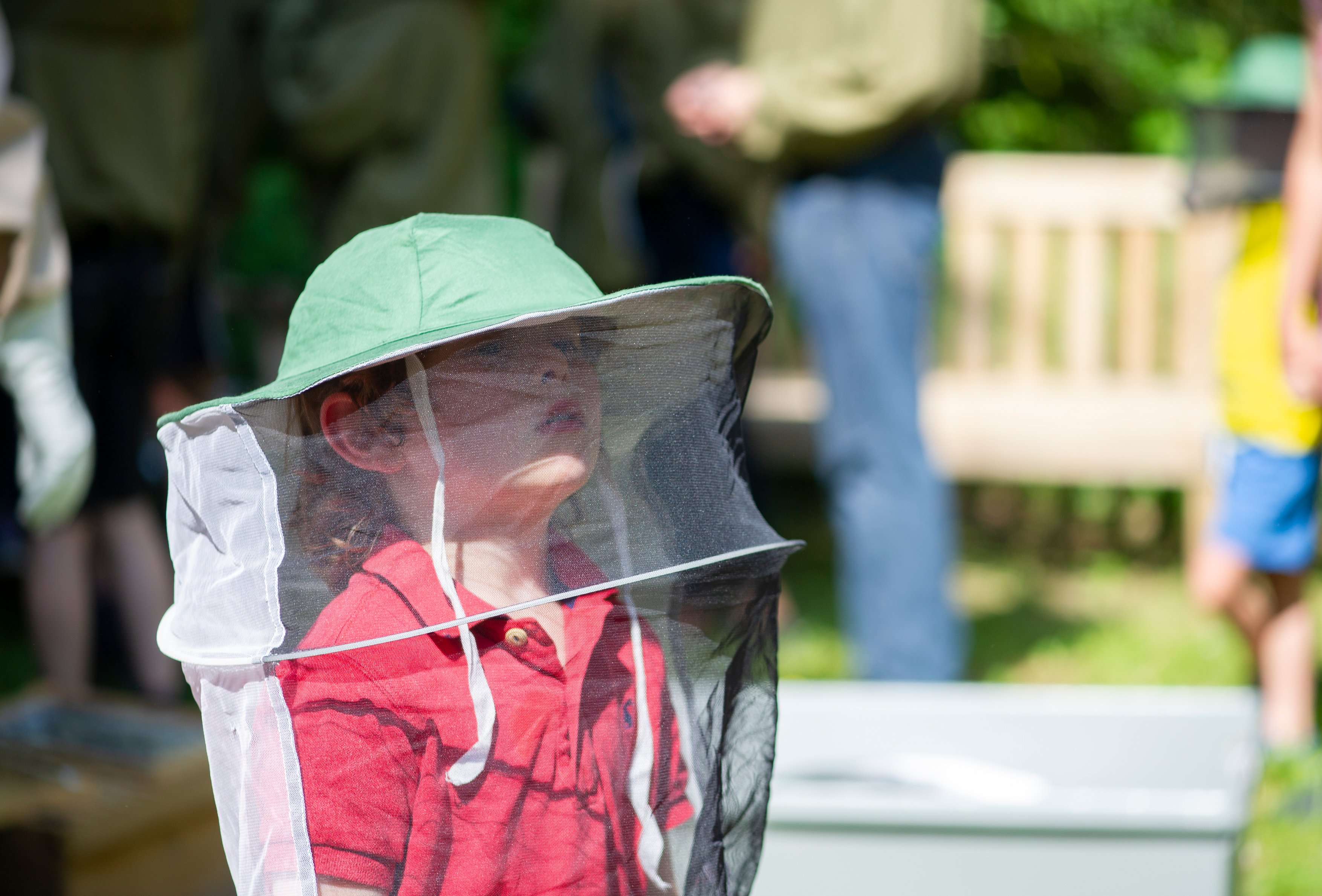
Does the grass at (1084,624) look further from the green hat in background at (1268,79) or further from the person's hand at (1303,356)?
the green hat in background at (1268,79)

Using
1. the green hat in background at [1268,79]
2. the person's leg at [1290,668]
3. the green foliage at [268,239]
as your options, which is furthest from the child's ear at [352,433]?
the green foliage at [268,239]

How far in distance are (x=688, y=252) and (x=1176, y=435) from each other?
1.71 metres

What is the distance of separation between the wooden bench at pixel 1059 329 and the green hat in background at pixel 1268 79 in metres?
1.21

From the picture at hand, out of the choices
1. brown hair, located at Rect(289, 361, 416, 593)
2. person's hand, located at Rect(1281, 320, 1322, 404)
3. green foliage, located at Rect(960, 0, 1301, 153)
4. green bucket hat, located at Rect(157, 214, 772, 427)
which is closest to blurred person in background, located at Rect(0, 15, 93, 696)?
green bucket hat, located at Rect(157, 214, 772, 427)

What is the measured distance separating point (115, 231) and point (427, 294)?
2093mm

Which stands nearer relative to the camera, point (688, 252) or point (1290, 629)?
point (1290, 629)

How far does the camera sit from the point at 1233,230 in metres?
4.39

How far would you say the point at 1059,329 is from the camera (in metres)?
4.73

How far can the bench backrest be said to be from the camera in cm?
462

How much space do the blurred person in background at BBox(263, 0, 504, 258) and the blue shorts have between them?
1.95m

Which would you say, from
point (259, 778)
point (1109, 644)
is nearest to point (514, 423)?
point (259, 778)

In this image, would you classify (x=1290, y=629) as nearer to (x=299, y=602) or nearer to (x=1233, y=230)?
(x=1233, y=230)

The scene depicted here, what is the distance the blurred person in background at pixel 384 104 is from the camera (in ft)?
10.5

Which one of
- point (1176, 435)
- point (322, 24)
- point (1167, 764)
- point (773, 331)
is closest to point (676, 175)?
point (322, 24)
